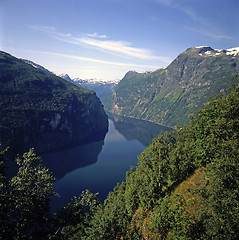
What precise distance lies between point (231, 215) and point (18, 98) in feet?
653

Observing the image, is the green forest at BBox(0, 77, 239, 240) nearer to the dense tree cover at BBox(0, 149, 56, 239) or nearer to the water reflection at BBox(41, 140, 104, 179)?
the dense tree cover at BBox(0, 149, 56, 239)

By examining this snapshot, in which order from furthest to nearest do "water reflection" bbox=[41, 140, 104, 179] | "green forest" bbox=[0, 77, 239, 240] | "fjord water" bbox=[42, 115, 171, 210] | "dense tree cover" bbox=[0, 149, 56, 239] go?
"water reflection" bbox=[41, 140, 104, 179]
"fjord water" bbox=[42, 115, 171, 210]
"dense tree cover" bbox=[0, 149, 56, 239]
"green forest" bbox=[0, 77, 239, 240]

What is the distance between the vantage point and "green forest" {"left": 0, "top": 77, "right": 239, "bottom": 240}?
2309cm

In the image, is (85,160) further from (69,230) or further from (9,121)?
(69,230)

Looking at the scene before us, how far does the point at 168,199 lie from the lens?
3262 cm

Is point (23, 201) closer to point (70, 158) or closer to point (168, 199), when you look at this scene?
point (168, 199)

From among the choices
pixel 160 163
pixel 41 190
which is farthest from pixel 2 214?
pixel 160 163

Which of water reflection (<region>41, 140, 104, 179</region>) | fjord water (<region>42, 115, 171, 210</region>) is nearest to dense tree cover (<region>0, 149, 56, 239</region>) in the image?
fjord water (<region>42, 115, 171, 210</region>)

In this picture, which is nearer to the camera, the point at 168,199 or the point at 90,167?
the point at 168,199

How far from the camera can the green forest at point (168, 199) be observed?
75.8 feet

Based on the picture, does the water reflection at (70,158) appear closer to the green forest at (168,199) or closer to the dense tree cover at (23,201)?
the green forest at (168,199)

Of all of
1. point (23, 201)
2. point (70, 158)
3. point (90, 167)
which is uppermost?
point (23, 201)

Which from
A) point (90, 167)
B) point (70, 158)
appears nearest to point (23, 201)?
point (90, 167)

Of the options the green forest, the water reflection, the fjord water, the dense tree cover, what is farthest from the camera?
the water reflection
